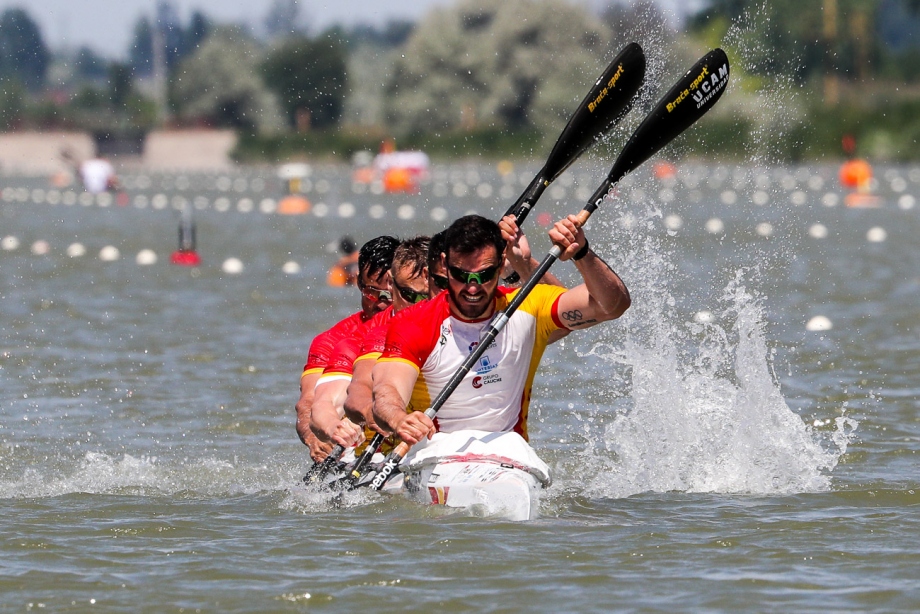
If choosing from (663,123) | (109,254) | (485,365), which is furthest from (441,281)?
(109,254)

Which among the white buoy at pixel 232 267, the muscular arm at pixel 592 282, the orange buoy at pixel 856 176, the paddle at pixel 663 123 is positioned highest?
the orange buoy at pixel 856 176

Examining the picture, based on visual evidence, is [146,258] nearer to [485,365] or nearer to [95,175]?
[485,365]

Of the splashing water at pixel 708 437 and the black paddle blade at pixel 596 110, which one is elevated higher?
the black paddle blade at pixel 596 110

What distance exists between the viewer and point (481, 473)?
6602mm

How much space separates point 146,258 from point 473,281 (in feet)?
51.0

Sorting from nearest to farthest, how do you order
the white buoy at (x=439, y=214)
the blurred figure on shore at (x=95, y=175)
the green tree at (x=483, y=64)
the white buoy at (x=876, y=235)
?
the white buoy at (x=876, y=235) → the white buoy at (x=439, y=214) → the blurred figure on shore at (x=95, y=175) → the green tree at (x=483, y=64)

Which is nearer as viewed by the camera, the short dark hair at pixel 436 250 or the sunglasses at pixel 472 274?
the sunglasses at pixel 472 274

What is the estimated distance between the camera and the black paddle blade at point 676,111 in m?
7.43

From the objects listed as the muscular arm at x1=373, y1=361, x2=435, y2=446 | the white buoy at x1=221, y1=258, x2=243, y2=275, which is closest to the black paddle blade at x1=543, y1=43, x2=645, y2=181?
the muscular arm at x1=373, y1=361, x2=435, y2=446

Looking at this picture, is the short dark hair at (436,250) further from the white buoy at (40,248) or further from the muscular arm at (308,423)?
the white buoy at (40,248)

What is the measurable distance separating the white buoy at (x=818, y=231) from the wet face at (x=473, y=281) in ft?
61.6

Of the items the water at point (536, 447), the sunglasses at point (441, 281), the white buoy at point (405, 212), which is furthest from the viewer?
the white buoy at point (405, 212)

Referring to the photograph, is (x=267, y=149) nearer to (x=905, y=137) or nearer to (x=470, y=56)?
(x=470, y=56)

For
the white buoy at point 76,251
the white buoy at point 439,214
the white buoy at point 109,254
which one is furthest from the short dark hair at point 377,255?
the white buoy at point 439,214
